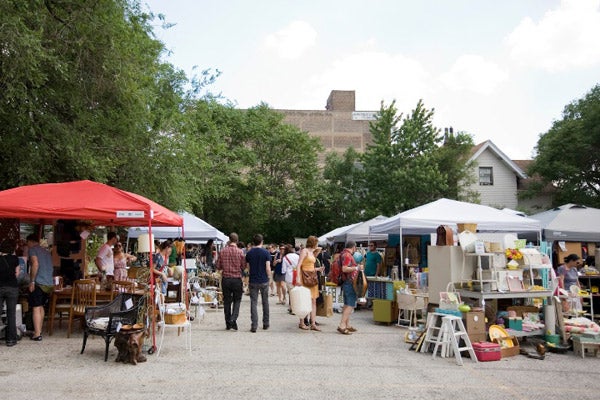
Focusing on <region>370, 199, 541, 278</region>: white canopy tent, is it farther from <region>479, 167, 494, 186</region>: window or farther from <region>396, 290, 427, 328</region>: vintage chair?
<region>479, 167, 494, 186</region>: window

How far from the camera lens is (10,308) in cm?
814

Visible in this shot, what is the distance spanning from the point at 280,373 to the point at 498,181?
28622 millimetres

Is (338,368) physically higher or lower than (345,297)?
lower

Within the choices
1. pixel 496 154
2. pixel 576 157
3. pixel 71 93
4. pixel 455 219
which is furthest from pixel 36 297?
pixel 496 154

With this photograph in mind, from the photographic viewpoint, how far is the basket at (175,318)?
8.34m

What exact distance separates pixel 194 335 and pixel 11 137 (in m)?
5.37

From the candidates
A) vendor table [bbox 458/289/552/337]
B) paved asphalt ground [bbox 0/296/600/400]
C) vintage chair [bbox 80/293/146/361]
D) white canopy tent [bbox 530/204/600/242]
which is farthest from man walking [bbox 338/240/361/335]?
white canopy tent [bbox 530/204/600/242]

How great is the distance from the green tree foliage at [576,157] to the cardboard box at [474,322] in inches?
910

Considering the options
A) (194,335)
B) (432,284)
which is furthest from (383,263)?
(194,335)

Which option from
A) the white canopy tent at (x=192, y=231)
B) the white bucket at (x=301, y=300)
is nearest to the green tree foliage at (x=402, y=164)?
the white canopy tent at (x=192, y=231)

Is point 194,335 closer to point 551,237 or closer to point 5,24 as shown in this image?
point 5,24

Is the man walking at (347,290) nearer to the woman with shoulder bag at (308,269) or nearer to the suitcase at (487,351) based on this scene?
the woman with shoulder bag at (308,269)

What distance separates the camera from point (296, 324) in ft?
37.2

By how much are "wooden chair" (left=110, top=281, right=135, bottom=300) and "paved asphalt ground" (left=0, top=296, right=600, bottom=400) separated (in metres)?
0.94
